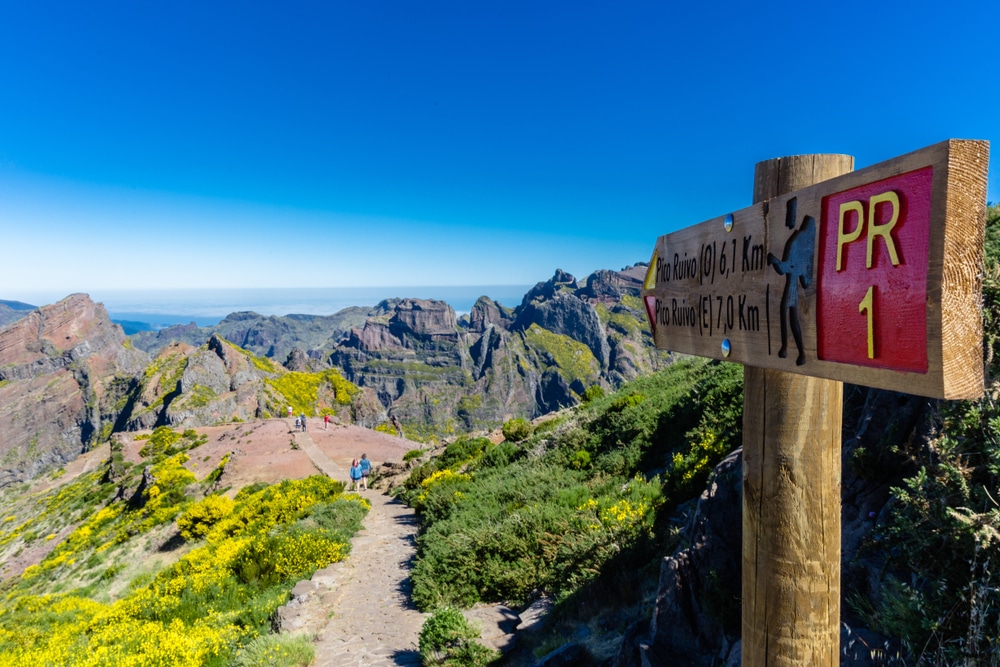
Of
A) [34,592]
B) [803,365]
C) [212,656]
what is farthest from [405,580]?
[34,592]

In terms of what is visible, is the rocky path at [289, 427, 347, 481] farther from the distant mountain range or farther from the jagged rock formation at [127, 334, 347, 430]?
the jagged rock formation at [127, 334, 347, 430]

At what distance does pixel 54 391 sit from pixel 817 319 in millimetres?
138239

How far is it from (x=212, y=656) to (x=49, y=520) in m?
→ 35.0

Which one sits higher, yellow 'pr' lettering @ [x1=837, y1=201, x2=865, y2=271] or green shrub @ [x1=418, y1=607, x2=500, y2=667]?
yellow 'pr' lettering @ [x1=837, y1=201, x2=865, y2=271]

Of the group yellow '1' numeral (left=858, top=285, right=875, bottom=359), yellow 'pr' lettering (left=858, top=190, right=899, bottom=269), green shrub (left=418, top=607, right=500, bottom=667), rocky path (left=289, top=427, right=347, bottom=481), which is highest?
yellow 'pr' lettering (left=858, top=190, right=899, bottom=269)

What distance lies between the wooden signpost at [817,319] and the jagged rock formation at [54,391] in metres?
104

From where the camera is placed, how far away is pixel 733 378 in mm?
9469

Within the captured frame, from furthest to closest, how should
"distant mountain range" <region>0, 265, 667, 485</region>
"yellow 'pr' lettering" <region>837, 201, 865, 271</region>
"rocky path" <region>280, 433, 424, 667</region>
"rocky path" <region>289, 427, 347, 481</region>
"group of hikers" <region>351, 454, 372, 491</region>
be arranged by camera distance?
"distant mountain range" <region>0, 265, 667, 485</region> → "rocky path" <region>289, 427, 347, 481</region> → "group of hikers" <region>351, 454, 372, 491</region> → "rocky path" <region>280, 433, 424, 667</region> → "yellow 'pr' lettering" <region>837, 201, 865, 271</region>

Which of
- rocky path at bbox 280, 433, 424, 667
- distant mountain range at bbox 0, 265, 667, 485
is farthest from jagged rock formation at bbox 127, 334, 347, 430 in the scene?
rocky path at bbox 280, 433, 424, 667

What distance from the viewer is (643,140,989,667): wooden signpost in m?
1.17

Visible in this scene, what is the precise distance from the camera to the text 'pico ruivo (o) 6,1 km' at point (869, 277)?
115 centimetres

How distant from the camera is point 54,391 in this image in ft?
343

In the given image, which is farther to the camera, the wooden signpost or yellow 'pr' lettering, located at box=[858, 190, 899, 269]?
yellow 'pr' lettering, located at box=[858, 190, 899, 269]

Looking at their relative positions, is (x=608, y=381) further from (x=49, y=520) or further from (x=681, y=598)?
(x=681, y=598)
